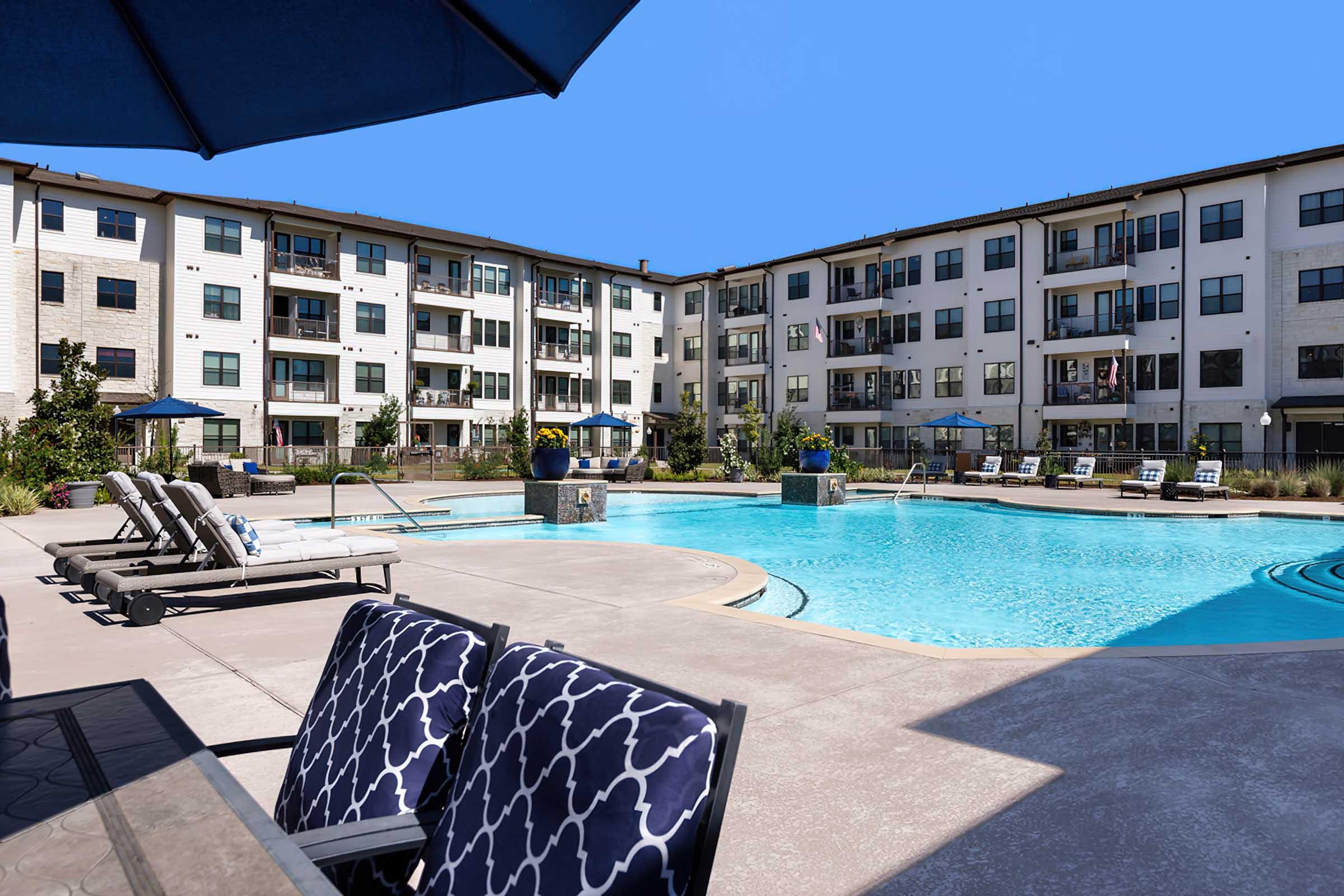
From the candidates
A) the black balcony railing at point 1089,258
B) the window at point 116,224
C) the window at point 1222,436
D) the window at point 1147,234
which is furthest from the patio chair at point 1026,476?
the window at point 116,224

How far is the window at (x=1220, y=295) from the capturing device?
35.8 m

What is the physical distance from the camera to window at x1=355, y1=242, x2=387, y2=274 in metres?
45.7

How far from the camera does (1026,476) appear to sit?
32.2m

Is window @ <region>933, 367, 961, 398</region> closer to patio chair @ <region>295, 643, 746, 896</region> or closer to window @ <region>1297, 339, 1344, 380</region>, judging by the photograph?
window @ <region>1297, 339, 1344, 380</region>

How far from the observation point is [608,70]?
4.48 meters

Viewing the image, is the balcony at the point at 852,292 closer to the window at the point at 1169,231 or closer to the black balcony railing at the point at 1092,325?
the black balcony railing at the point at 1092,325

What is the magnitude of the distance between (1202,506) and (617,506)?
599 inches

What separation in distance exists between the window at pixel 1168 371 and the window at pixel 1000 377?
630 centimetres

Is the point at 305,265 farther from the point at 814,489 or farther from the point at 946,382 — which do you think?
the point at 946,382

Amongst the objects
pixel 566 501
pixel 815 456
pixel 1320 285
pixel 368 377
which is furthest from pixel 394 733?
pixel 368 377

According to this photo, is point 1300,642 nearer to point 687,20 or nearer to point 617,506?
point 687,20

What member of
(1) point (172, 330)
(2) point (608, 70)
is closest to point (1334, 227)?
(2) point (608, 70)

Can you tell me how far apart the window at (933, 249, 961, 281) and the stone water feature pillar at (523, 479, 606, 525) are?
32.6 meters

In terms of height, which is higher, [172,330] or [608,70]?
[172,330]
